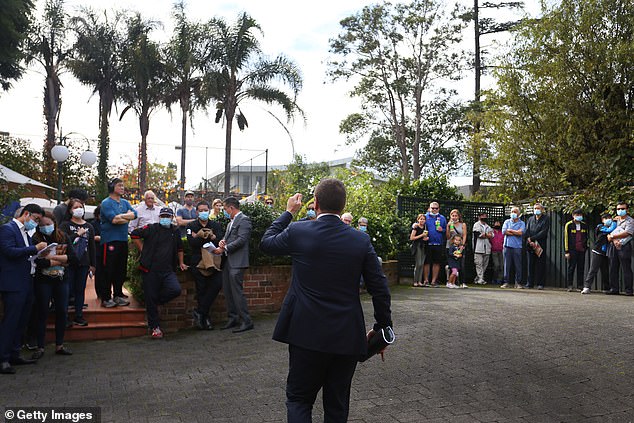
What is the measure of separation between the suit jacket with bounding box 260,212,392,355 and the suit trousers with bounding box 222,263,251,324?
5.10 meters

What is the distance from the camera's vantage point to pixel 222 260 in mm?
9344

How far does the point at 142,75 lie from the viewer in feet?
103

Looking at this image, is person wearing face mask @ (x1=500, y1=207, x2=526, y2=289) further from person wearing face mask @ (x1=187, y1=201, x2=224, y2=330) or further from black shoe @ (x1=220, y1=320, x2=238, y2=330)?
person wearing face mask @ (x1=187, y1=201, x2=224, y2=330)

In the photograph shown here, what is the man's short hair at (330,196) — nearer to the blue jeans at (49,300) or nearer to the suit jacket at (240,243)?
the blue jeans at (49,300)

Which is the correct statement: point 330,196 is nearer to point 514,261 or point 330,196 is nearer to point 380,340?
point 380,340

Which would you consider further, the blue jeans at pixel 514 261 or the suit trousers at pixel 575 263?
the blue jeans at pixel 514 261

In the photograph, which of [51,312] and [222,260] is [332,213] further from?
[51,312]

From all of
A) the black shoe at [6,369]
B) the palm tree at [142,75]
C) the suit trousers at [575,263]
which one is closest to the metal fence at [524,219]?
the suit trousers at [575,263]

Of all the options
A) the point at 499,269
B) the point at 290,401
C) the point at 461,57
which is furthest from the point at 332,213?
the point at 461,57

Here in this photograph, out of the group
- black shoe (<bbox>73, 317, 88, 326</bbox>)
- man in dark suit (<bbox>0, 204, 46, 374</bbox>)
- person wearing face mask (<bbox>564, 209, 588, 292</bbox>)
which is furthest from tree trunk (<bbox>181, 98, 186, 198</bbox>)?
man in dark suit (<bbox>0, 204, 46, 374</bbox>)

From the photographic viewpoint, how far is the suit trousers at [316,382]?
3717 mm

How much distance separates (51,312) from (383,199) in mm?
9009

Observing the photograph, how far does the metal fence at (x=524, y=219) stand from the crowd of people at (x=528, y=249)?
265mm

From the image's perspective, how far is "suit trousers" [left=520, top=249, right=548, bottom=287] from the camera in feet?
46.2
